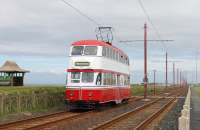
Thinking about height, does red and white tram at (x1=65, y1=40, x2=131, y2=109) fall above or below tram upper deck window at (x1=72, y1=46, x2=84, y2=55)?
below

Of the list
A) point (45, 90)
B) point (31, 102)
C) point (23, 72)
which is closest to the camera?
point (31, 102)

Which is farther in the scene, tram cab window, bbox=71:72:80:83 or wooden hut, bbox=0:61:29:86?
wooden hut, bbox=0:61:29:86

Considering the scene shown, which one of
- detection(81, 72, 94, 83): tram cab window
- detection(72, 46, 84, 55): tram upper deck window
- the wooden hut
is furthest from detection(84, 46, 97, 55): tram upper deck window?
the wooden hut

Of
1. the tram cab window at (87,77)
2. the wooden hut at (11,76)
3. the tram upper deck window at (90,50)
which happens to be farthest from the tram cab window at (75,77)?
the wooden hut at (11,76)

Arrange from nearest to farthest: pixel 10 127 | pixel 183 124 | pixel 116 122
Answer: pixel 183 124 < pixel 10 127 < pixel 116 122

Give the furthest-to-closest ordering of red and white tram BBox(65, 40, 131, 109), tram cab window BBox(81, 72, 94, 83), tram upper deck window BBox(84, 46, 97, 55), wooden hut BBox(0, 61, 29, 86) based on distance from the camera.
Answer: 1. wooden hut BBox(0, 61, 29, 86)
2. tram upper deck window BBox(84, 46, 97, 55)
3. tram cab window BBox(81, 72, 94, 83)
4. red and white tram BBox(65, 40, 131, 109)

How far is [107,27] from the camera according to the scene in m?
33.0

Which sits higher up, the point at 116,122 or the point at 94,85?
the point at 94,85

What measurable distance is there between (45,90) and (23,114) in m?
6.18

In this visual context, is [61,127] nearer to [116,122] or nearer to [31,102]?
[116,122]

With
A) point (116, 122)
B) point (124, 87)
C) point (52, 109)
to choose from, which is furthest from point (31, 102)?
point (124, 87)

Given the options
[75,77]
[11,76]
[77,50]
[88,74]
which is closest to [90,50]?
[77,50]

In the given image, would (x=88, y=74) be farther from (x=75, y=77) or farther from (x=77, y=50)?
(x=77, y=50)

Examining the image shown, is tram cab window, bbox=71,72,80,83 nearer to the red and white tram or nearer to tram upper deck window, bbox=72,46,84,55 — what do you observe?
the red and white tram
